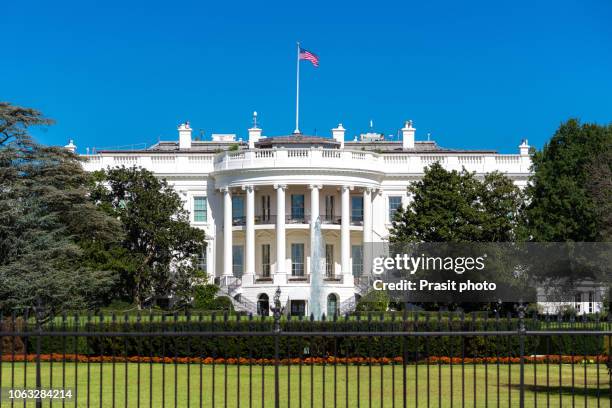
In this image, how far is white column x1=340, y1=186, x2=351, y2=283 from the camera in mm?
68750

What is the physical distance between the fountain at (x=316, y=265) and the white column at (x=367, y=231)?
2.46m

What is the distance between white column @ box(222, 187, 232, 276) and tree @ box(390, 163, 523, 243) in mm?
14442

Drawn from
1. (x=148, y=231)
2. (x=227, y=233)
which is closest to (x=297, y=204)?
(x=227, y=233)

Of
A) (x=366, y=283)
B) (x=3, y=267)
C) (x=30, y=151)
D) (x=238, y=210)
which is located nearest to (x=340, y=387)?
(x=3, y=267)

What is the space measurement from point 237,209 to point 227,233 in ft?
10.4

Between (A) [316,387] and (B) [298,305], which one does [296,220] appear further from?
(A) [316,387]

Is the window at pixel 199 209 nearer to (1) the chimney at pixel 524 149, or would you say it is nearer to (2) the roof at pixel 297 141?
(2) the roof at pixel 297 141

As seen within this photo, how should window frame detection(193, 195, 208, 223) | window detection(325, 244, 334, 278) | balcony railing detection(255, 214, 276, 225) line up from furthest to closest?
window frame detection(193, 195, 208, 223), balcony railing detection(255, 214, 276, 225), window detection(325, 244, 334, 278)

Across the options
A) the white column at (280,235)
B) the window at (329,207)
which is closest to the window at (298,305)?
the white column at (280,235)

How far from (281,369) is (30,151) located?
2392 cm

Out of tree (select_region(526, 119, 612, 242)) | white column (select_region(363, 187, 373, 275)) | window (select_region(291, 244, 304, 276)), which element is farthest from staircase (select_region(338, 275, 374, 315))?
tree (select_region(526, 119, 612, 242))

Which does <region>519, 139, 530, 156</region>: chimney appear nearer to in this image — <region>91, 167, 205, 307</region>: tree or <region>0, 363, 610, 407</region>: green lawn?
<region>91, 167, 205, 307</region>: tree

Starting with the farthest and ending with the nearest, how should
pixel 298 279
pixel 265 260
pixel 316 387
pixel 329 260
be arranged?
pixel 265 260
pixel 329 260
pixel 298 279
pixel 316 387

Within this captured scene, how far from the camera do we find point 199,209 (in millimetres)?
74125
